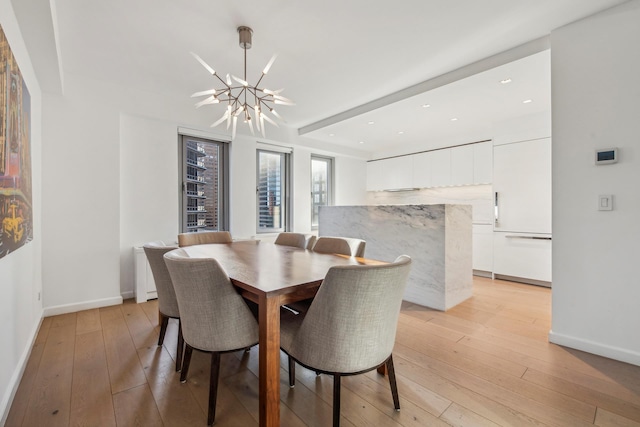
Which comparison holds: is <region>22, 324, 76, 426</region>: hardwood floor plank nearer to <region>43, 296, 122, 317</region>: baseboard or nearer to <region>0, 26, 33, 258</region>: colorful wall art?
<region>43, 296, 122, 317</region>: baseboard

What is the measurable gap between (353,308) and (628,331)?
2.19 meters

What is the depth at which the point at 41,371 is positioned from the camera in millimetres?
1867

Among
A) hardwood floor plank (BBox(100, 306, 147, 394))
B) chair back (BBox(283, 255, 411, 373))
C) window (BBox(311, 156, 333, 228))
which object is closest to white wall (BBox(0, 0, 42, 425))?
hardwood floor plank (BBox(100, 306, 147, 394))

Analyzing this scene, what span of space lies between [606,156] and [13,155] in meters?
3.86

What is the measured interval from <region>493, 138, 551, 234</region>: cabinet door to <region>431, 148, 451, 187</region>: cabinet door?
0.76 metres

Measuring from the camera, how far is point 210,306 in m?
1.38

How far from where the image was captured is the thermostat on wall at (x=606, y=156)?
2.00m

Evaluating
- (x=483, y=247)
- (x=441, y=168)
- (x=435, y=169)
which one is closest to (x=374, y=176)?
(x=435, y=169)

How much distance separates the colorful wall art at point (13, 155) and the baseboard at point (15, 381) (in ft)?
2.48

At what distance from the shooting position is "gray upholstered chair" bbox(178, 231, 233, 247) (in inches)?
114

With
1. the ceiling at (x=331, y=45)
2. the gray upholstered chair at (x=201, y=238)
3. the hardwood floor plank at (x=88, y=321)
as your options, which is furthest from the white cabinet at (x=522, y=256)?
the hardwood floor plank at (x=88, y=321)

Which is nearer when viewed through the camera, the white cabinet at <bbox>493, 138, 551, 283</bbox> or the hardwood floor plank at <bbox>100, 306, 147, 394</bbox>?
the hardwood floor plank at <bbox>100, 306, 147, 394</bbox>

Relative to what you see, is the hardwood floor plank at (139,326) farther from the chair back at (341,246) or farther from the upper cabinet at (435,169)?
the upper cabinet at (435,169)

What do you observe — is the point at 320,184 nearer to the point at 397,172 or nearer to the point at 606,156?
the point at 397,172
